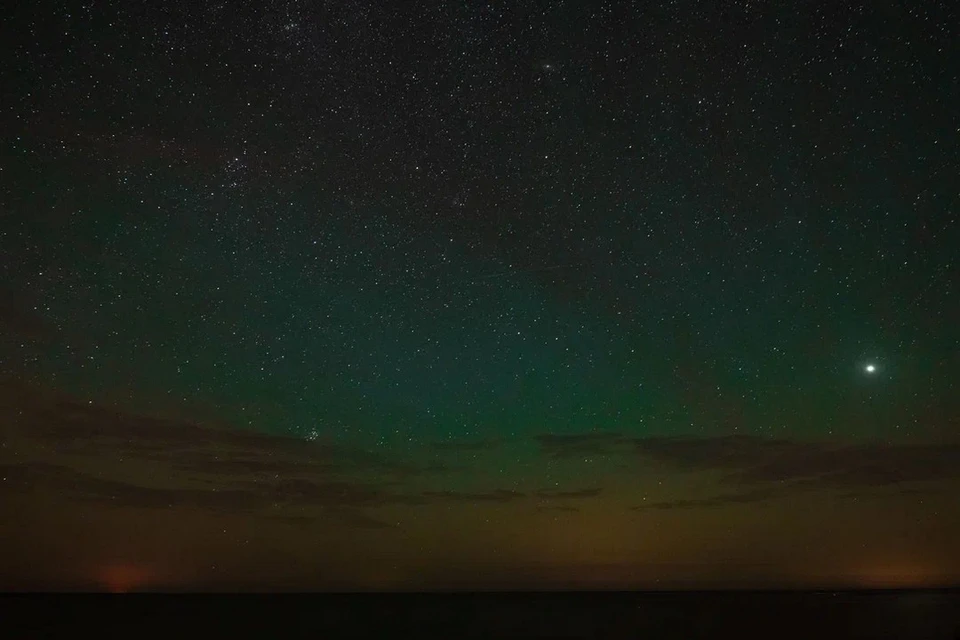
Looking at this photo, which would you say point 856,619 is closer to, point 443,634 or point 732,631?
point 732,631

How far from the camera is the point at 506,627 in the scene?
3988 centimetres

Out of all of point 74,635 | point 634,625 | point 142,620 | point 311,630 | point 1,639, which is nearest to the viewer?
point 1,639

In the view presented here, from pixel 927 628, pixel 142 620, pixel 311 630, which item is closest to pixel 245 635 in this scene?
pixel 311 630

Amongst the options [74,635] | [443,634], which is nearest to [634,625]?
[443,634]

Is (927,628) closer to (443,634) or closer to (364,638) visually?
(443,634)

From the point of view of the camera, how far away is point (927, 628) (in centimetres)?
3212

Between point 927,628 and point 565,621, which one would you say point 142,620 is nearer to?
point 565,621

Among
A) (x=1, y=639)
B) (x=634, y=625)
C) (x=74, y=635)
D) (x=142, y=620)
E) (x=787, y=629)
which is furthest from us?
(x=142, y=620)

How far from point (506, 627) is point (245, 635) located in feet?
Result: 45.4

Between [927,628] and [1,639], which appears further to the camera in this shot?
[927,628]

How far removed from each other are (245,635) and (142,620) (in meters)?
12.9

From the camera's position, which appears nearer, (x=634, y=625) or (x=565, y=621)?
(x=634, y=625)

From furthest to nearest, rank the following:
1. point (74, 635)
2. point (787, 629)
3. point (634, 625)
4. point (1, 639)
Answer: point (634, 625)
point (787, 629)
point (74, 635)
point (1, 639)

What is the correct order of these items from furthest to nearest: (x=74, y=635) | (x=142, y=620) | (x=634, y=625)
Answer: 1. (x=142, y=620)
2. (x=634, y=625)
3. (x=74, y=635)
